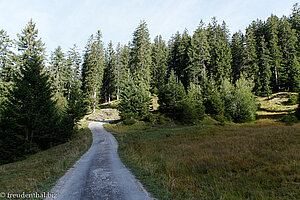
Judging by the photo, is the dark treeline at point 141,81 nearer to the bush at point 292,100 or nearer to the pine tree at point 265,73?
the pine tree at point 265,73

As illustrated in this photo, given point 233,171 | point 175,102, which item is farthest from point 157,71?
point 233,171

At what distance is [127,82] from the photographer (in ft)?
133

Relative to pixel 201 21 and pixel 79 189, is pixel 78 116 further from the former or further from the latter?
pixel 201 21

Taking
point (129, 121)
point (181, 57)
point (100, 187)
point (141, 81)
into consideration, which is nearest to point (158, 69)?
point (181, 57)

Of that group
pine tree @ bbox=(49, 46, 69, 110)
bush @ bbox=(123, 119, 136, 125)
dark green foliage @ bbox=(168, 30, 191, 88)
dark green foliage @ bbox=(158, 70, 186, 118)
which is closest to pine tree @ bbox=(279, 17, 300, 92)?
dark green foliage @ bbox=(168, 30, 191, 88)

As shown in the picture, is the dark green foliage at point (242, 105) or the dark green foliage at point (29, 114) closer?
the dark green foliage at point (29, 114)

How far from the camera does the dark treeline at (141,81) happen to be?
20391 mm

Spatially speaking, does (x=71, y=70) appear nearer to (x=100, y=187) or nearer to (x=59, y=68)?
(x=59, y=68)

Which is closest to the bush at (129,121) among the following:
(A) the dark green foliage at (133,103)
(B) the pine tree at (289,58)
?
(A) the dark green foliage at (133,103)

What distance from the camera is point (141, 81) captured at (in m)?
41.8

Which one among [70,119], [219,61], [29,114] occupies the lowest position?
[70,119]

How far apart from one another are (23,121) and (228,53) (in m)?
58.0

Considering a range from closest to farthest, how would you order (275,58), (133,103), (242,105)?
(242,105)
(133,103)
(275,58)

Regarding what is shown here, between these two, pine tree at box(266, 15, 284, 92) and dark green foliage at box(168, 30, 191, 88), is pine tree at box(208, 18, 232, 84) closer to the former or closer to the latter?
dark green foliage at box(168, 30, 191, 88)
